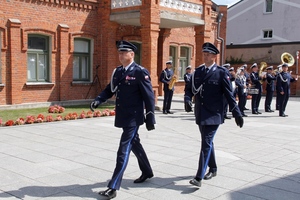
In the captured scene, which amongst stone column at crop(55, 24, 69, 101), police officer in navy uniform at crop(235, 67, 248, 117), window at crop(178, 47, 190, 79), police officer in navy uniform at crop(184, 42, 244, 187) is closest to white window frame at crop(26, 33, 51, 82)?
stone column at crop(55, 24, 69, 101)

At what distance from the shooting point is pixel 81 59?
18.4 m

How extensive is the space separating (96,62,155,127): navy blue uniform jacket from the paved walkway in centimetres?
105

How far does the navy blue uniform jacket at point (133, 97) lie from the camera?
5469 millimetres

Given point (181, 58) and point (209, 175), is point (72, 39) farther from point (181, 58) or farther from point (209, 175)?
point (209, 175)

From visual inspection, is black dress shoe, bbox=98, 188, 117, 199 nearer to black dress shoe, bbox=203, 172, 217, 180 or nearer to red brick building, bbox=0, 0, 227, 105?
black dress shoe, bbox=203, 172, 217, 180

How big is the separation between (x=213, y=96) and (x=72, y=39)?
1252 cm

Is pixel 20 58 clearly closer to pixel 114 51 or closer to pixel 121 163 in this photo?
pixel 114 51

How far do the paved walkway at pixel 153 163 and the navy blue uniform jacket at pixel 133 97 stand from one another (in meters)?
1.05

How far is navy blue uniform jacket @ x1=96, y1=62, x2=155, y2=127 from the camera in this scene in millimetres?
5469

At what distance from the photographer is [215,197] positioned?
5.36 m

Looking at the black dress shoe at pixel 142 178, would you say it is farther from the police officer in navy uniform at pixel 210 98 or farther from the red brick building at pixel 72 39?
the red brick building at pixel 72 39

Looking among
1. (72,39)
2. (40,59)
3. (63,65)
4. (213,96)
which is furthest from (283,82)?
(213,96)

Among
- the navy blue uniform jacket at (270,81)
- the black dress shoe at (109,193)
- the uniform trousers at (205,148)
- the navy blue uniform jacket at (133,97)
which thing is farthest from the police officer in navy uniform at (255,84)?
the black dress shoe at (109,193)

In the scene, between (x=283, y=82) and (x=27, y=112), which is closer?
(x=27, y=112)
